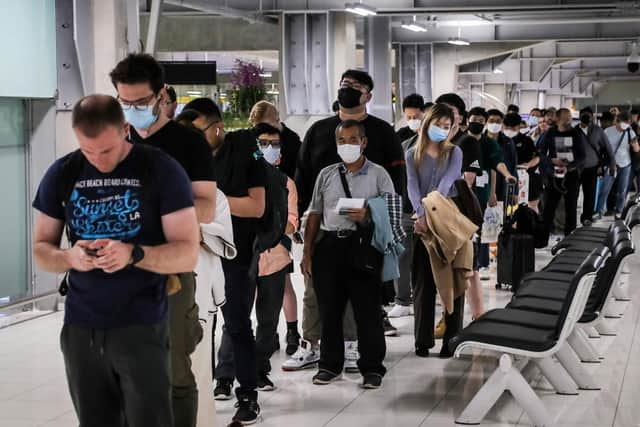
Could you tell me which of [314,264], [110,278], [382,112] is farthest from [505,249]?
[382,112]

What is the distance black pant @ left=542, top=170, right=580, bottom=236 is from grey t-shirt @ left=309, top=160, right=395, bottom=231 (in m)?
8.07

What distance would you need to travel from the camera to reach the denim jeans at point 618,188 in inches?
664

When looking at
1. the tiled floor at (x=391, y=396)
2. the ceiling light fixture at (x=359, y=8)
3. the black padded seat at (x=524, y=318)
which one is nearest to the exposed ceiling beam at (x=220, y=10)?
the ceiling light fixture at (x=359, y=8)

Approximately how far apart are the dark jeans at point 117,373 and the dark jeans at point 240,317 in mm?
1712

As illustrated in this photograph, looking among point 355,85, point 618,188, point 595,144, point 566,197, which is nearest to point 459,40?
point 618,188

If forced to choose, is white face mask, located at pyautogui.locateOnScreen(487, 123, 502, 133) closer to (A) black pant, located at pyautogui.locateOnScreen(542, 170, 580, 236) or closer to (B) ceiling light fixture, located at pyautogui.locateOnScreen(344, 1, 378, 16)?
(A) black pant, located at pyautogui.locateOnScreen(542, 170, 580, 236)

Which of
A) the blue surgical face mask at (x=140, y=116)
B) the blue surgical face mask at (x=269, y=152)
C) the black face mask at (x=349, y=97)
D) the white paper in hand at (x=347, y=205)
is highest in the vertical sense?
the black face mask at (x=349, y=97)

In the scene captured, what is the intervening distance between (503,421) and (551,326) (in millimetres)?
554

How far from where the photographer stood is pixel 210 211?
4.04m

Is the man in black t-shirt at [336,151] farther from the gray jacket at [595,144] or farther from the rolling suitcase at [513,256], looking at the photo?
the gray jacket at [595,144]

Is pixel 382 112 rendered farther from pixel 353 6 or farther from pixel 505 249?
pixel 505 249

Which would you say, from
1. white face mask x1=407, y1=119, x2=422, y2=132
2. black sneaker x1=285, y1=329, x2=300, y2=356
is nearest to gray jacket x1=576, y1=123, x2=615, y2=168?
white face mask x1=407, y1=119, x2=422, y2=132

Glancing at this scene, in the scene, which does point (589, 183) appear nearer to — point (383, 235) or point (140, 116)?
point (383, 235)

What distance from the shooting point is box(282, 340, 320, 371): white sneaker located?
6.54 m
